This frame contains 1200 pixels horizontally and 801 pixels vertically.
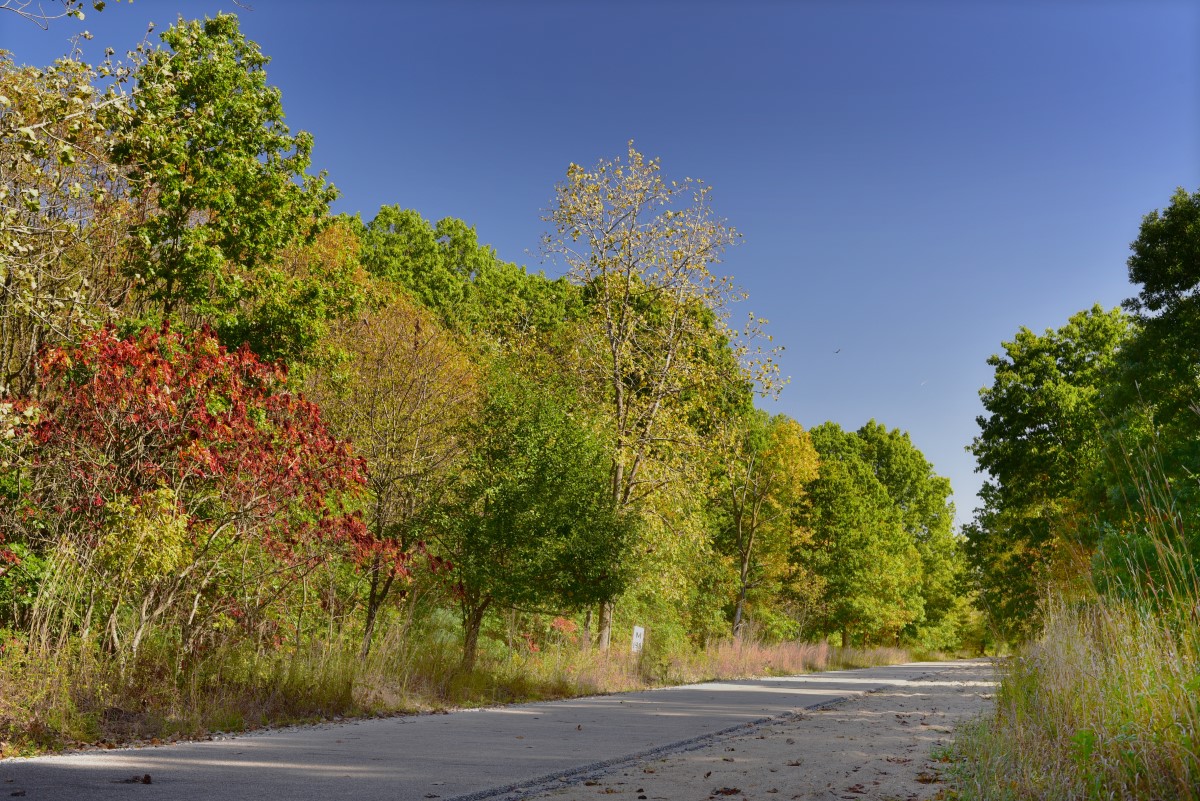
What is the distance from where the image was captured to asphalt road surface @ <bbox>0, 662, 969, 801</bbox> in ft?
18.3

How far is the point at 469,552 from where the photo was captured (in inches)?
586

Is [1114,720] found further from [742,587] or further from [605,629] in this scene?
[742,587]

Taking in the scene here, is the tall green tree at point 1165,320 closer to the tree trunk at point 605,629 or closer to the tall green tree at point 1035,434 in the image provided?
the tall green tree at point 1035,434

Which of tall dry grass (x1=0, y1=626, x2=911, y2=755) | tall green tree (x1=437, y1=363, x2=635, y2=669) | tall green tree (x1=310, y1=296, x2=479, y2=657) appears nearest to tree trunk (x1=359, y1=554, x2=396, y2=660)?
tall green tree (x1=310, y1=296, x2=479, y2=657)

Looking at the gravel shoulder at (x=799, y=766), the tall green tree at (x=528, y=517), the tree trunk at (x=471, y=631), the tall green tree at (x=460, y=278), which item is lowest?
the gravel shoulder at (x=799, y=766)

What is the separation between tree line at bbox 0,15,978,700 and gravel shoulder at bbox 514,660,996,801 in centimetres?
490

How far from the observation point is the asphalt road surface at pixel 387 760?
5.57 meters

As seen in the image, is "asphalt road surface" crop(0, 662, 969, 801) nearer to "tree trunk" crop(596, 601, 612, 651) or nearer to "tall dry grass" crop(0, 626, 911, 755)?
"tall dry grass" crop(0, 626, 911, 755)

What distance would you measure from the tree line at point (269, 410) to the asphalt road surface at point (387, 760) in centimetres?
224

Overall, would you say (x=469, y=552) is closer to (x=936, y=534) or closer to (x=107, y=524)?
(x=107, y=524)

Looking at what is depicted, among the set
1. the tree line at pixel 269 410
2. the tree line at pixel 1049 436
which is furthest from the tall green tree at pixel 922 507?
the tree line at pixel 269 410

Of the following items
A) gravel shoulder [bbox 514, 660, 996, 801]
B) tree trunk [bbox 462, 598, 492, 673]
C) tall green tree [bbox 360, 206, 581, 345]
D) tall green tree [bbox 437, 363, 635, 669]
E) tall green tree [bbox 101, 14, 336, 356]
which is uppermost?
tall green tree [bbox 360, 206, 581, 345]

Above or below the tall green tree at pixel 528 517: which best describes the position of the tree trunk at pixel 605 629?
below

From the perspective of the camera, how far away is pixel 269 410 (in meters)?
12.3
